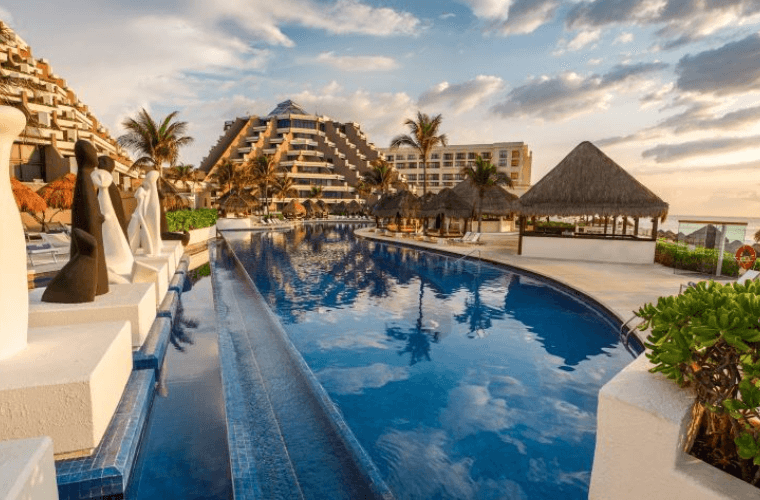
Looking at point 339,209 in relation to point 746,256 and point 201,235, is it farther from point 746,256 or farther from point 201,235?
point 746,256

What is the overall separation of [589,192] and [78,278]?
1868 centimetres

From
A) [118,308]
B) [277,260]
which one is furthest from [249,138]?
[118,308]

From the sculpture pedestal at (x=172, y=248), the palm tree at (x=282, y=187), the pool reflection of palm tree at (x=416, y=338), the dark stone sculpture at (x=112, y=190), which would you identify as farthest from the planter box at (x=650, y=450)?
the palm tree at (x=282, y=187)

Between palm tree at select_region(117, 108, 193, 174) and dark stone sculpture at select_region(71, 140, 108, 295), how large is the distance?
2308 cm

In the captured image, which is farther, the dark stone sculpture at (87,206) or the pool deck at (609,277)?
the pool deck at (609,277)

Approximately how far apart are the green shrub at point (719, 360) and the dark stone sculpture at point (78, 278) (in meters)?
6.26

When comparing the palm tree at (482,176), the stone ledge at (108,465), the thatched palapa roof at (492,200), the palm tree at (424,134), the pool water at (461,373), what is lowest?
the pool water at (461,373)

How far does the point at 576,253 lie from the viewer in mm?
18047

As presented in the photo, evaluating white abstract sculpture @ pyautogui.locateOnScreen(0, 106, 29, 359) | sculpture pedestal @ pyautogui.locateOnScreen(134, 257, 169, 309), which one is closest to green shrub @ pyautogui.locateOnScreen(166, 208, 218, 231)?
sculpture pedestal @ pyautogui.locateOnScreen(134, 257, 169, 309)

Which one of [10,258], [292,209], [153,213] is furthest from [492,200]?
[292,209]

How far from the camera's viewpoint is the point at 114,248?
750 centimetres

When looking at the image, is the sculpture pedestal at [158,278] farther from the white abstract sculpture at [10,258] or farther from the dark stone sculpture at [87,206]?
the white abstract sculpture at [10,258]

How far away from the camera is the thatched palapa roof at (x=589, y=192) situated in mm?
17594

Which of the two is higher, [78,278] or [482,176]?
[482,176]
